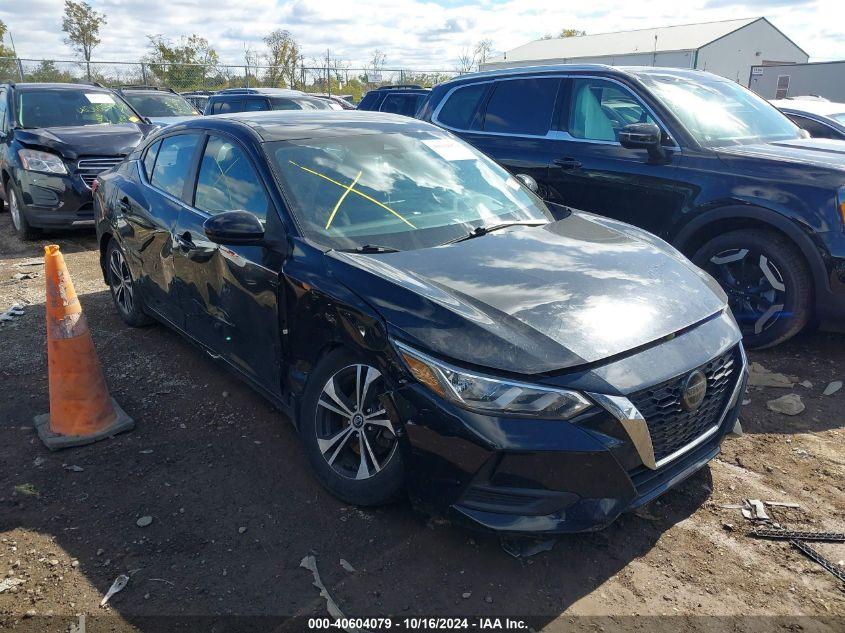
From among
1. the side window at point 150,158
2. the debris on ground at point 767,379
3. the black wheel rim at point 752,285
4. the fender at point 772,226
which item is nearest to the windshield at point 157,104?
the side window at point 150,158

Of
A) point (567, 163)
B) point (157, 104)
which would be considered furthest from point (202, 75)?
point (567, 163)

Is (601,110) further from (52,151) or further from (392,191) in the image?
(52,151)

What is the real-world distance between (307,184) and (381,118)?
1134 mm

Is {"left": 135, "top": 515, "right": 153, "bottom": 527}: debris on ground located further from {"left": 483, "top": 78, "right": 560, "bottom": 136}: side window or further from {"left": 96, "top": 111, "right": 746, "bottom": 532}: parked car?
{"left": 483, "top": 78, "right": 560, "bottom": 136}: side window

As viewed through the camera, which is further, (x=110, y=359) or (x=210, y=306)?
(x=110, y=359)

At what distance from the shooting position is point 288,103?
41.6ft

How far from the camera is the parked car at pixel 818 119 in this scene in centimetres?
817

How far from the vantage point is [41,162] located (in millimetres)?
7996

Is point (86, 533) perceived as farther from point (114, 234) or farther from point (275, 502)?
point (114, 234)

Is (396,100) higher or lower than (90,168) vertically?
higher

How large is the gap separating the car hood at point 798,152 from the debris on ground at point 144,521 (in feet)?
14.4

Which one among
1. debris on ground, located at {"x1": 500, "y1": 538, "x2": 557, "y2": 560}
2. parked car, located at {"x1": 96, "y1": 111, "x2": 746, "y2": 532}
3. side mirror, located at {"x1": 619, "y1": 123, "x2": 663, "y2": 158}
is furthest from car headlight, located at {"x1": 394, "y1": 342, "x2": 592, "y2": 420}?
side mirror, located at {"x1": 619, "y1": 123, "x2": 663, "y2": 158}

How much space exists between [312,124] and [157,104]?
10.9m

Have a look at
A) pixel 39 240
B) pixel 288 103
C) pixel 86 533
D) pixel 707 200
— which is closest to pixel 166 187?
pixel 86 533
